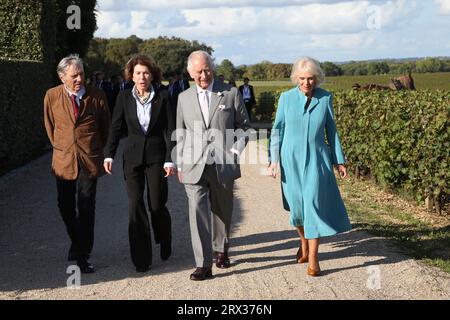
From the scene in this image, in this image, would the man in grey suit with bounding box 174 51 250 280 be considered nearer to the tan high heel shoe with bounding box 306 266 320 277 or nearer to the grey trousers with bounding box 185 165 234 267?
the grey trousers with bounding box 185 165 234 267

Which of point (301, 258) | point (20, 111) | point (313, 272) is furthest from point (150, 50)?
point (313, 272)

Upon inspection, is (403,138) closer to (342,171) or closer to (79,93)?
(342,171)

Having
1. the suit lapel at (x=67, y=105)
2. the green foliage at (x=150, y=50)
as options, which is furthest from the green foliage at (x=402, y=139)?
the green foliage at (x=150, y=50)

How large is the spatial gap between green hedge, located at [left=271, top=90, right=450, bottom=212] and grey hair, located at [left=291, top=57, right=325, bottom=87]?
2777 mm

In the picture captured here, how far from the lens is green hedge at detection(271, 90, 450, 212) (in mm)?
8961

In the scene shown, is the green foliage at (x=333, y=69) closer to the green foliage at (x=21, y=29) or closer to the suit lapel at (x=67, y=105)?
the green foliage at (x=21, y=29)

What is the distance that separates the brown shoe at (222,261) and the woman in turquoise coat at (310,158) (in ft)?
2.39

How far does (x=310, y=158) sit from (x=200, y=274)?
1446 mm

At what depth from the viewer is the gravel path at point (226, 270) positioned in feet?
19.6

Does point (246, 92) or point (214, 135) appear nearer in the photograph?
point (214, 135)

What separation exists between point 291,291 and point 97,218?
13.3 feet

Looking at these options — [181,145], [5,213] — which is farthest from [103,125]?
[5,213]

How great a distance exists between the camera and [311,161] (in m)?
6.57

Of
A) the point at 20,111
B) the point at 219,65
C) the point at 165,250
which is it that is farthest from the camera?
the point at 219,65
